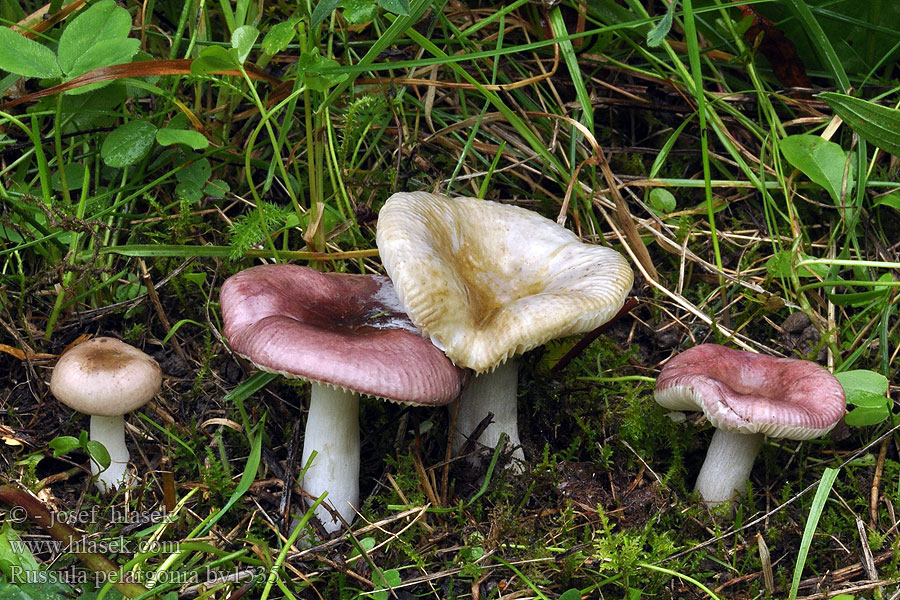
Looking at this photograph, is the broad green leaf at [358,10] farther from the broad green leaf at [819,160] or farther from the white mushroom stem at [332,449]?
the broad green leaf at [819,160]

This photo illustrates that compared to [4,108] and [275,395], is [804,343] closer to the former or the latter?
[275,395]

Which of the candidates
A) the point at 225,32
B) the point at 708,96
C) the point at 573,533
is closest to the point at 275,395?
the point at 573,533

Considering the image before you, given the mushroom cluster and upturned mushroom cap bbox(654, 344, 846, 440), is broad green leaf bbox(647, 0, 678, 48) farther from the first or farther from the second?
upturned mushroom cap bbox(654, 344, 846, 440)

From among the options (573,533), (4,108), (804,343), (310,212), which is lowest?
Result: (573,533)

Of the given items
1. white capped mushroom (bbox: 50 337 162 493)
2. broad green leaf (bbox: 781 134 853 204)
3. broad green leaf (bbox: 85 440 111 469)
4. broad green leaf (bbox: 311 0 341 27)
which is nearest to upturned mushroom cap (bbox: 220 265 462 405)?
white capped mushroom (bbox: 50 337 162 493)

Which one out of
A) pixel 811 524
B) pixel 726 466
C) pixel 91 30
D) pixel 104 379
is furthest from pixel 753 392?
pixel 91 30

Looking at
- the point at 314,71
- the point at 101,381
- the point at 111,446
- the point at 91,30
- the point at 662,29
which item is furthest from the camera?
the point at 91,30

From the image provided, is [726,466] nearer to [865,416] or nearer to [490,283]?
[865,416]
